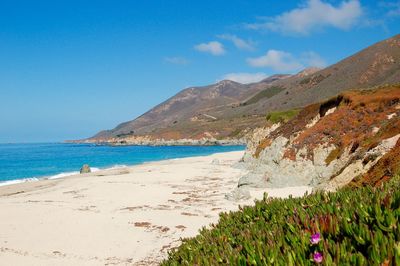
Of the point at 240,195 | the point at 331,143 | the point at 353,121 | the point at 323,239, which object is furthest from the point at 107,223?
the point at 353,121

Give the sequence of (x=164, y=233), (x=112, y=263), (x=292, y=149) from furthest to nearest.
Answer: (x=292, y=149), (x=164, y=233), (x=112, y=263)

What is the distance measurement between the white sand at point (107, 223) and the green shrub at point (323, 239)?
7072 millimetres

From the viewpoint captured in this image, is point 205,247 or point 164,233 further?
point 164,233

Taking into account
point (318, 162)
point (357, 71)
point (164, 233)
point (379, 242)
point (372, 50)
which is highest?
point (372, 50)

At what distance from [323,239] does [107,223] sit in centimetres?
1410

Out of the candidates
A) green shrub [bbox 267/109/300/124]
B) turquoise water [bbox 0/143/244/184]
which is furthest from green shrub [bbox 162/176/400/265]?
turquoise water [bbox 0/143/244/184]

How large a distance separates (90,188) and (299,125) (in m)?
16.9

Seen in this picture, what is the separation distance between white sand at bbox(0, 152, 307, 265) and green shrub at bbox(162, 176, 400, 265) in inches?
278

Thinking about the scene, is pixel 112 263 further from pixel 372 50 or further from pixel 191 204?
pixel 372 50

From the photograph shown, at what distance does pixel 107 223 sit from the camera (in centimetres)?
1596

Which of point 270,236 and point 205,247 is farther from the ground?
point 270,236

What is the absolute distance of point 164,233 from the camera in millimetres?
14203

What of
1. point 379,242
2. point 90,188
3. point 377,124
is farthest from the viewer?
Answer: point 90,188

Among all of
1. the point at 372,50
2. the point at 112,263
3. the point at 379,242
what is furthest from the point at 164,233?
the point at 372,50
